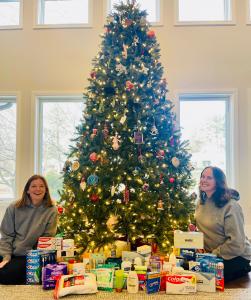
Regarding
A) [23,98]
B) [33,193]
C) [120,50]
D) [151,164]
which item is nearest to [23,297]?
[33,193]

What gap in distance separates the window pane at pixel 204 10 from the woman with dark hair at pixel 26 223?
3.41m

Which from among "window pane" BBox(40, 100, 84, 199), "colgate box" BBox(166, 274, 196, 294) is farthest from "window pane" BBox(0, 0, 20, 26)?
"colgate box" BBox(166, 274, 196, 294)

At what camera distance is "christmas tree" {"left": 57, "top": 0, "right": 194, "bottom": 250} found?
2.96m

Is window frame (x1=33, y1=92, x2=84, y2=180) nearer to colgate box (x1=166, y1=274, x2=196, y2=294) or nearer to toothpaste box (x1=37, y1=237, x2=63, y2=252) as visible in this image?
toothpaste box (x1=37, y1=237, x2=63, y2=252)

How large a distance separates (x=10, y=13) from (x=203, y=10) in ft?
10.1

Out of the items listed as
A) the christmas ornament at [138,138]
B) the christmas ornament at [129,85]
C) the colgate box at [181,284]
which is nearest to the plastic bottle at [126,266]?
the colgate box at [181,284]

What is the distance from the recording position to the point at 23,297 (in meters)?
2.29

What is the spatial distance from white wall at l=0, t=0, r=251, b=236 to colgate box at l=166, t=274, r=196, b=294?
2.20 m

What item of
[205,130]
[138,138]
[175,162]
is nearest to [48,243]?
[138,138]

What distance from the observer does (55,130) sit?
4.58 m

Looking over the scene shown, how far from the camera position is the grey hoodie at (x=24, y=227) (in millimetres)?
2750

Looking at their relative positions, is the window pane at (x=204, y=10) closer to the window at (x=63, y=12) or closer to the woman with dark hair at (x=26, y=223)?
the window at (x=63, y=12)

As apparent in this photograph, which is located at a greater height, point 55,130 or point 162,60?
point 162,60

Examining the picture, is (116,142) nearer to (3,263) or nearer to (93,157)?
(93,157)
